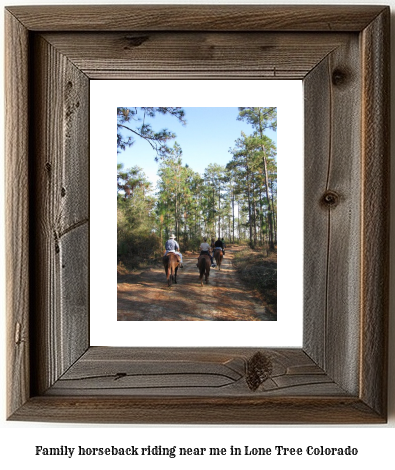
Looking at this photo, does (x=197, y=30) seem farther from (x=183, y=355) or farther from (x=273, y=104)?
(x=183, y=355)

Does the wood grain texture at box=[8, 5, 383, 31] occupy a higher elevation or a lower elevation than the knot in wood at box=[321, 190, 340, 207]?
higher

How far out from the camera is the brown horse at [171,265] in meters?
0.54

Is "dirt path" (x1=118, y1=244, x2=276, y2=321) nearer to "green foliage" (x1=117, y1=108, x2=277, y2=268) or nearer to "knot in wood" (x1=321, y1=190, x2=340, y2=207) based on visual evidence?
"green foliage" (x1=117, y1=108, x2=277, y2=268)

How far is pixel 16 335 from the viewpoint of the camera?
1.70 ft

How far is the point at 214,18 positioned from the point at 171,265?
0.32m

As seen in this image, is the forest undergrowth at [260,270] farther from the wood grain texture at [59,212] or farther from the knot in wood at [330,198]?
the wood grain texture at [59,212]

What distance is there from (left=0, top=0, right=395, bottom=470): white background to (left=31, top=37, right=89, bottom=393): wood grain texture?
0.23 feet

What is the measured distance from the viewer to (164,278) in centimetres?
54

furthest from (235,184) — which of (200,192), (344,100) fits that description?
(344,100)

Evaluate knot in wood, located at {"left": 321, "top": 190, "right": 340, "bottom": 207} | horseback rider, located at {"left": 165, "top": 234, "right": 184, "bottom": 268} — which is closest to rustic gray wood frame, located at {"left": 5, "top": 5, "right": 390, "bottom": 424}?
knot in wood, located at {"left": 321, "top": 190, "right": 340, "bottom": 207}

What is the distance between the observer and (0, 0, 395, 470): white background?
55cm

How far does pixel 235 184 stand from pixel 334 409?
1.03 ft
